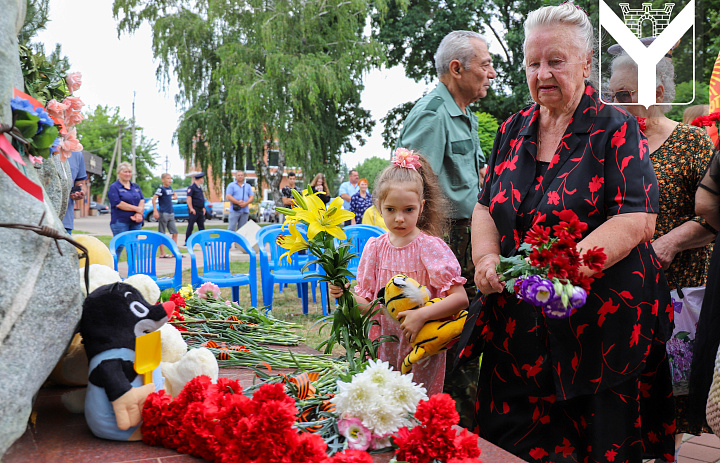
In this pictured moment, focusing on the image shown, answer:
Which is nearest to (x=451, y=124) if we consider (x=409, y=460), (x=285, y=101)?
(x=409, y=460)

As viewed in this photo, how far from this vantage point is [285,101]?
723 inches

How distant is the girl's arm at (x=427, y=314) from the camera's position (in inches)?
96.8

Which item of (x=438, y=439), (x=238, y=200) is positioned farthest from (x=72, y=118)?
(x=238, y=200)

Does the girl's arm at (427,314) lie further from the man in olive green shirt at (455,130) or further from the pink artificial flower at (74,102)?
the pink artificial flower at (74,102)

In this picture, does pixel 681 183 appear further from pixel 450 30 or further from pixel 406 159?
pixel 450 30

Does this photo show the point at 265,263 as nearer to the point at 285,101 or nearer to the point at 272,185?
the point at 285,101

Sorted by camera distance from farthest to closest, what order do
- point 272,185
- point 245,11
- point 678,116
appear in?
point 272,185, point 245,11, point 678,116

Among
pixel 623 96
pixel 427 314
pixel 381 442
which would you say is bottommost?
pixel 381 442

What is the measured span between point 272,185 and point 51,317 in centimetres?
1934

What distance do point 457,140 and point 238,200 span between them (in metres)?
9.81

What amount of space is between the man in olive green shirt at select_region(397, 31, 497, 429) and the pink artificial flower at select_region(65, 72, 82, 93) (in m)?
1.56

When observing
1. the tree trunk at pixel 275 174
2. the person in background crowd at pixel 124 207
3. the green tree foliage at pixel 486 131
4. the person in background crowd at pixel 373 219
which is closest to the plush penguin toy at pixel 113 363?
the person in background crowd at pixel 373 219

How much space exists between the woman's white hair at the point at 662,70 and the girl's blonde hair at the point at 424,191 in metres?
0.93

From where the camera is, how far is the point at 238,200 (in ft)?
41.0
